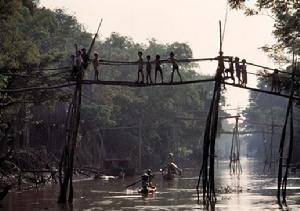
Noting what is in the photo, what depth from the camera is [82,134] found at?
4556 cm

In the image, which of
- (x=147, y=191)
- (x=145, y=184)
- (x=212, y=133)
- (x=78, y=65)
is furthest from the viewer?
(x=145, y=184)

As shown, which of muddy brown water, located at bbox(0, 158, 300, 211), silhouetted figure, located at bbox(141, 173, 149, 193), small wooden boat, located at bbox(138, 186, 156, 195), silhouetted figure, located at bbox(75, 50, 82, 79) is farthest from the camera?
silhouetted figure, located at bbox(141, 173, 149, 193)

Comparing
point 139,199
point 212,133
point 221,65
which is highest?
point 221,65

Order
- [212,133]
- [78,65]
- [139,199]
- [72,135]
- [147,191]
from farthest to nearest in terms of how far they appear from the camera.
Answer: [147,191] < [139,199] < [72,135] < [78,65] < [212,133]

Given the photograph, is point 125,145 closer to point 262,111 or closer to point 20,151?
point 20,151

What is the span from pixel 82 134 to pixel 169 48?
93.5 feet

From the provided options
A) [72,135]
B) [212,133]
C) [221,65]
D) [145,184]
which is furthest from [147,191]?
[221,65]

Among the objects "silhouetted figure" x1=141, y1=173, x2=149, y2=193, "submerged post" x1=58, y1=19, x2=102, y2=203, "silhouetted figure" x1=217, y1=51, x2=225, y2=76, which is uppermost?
"silhouetted figure" x1=217, y1=51, x2=225, y2=76

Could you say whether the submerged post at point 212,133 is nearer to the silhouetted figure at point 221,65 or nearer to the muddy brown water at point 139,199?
the silhouetted figure at point 221,65

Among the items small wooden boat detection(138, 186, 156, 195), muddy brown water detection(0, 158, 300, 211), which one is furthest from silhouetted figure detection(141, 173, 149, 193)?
muddy brown water detection(0, 158, 300, 211)

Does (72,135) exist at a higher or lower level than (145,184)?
higher

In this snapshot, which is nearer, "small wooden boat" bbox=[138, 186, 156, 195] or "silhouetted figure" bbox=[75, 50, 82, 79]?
"silhouetted figure" bbox=[75, 50, 82, 79]

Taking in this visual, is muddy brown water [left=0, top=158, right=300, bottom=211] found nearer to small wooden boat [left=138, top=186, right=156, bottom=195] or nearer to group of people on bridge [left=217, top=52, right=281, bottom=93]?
small wooden boat [left=138, top=186, right=156, bottom=195]

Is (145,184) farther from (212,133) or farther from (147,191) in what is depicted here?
(212,133)
